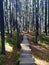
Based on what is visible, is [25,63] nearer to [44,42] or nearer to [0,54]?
[0,54]

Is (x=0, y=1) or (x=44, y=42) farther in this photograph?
(x=44, y=42)

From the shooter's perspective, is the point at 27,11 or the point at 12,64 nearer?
the point at 12,64

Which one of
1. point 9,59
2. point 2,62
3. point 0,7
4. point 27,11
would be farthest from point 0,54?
point 27,11

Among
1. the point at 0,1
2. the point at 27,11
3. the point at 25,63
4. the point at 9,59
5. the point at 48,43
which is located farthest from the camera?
the point at 27,11

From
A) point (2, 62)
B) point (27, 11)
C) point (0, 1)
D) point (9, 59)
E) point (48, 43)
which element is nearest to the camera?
point (2, 62)

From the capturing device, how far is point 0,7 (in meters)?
17.3

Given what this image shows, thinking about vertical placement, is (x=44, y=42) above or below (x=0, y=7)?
below

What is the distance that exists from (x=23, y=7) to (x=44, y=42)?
45903 mm

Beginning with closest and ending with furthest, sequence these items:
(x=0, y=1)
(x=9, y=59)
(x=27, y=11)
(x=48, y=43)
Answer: (x=9, y=59) → (x=0, y=1) → (x=48, y=43) → (x=27, y=11)

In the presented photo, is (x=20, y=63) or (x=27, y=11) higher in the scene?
(x=27, y=11)

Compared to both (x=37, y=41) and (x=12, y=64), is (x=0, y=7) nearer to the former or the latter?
(x=12, y=64)

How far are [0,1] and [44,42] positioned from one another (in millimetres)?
11294

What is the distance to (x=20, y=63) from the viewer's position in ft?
44.0

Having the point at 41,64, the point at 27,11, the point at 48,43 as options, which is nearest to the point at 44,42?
the point at 48,43
